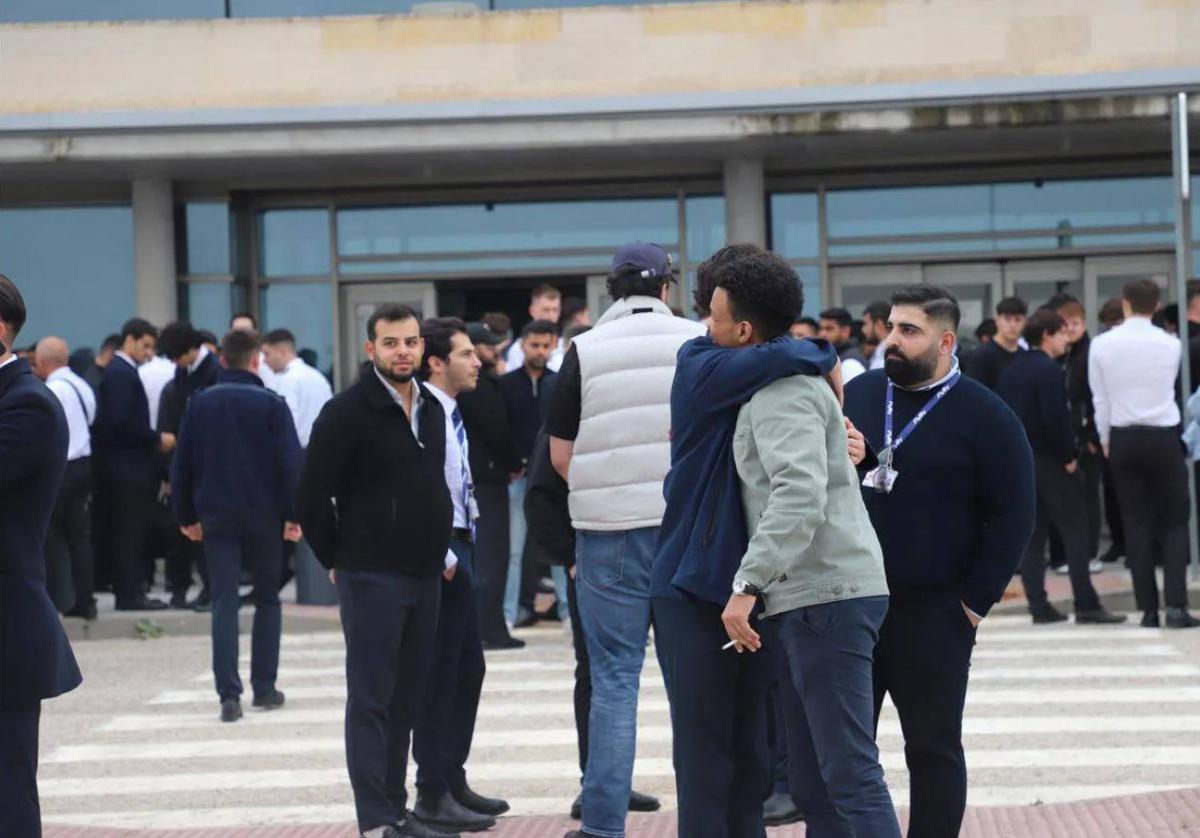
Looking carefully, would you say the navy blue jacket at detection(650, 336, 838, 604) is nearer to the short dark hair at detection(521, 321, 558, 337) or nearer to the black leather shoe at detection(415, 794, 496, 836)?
the black leather shoe at detection(415, 794, 496, 836)

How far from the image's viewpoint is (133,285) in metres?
20.5

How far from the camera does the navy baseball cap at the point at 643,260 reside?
713 cm

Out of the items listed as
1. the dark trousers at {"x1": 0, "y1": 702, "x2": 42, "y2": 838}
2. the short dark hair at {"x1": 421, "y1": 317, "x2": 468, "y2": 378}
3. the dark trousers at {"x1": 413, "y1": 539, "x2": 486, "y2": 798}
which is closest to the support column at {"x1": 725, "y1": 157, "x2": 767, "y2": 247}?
the short dark hair at {"x1": 421, "y1": 317, "x2": 468, "y2": 378}

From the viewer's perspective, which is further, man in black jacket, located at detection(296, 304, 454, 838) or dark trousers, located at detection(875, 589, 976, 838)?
man in black jacket, located at detection(296, 304, 454, 838)

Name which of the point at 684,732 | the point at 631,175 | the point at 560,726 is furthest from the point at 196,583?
the point at 684,732

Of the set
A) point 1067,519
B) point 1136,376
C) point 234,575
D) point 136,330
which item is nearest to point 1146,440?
point 1136,376

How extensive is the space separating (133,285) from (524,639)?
29.2ft

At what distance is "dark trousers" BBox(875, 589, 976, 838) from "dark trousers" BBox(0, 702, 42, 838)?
248cm

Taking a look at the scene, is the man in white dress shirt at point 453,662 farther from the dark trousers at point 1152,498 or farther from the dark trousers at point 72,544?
the dark trousers at point 72,544

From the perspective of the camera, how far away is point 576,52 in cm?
1900

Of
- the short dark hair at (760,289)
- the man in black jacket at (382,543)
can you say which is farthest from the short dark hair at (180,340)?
the short dark hair at (760,289)

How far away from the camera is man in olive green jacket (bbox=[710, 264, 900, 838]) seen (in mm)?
5348

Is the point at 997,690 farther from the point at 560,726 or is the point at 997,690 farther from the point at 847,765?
the point at 847,765

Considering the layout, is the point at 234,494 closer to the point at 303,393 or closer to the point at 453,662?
the point at 453,662
